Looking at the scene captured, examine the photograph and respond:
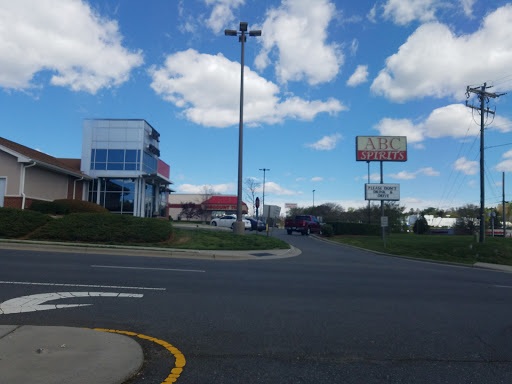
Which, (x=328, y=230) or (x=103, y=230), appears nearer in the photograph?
(x=103, y=230)

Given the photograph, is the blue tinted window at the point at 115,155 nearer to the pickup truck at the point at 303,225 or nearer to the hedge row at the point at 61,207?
the hedge row at the point at 61,207

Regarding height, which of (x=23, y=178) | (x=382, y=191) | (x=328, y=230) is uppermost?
(x=382, y=191)

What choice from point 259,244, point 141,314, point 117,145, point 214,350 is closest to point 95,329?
point 141,314

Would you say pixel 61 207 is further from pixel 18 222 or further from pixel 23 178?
pixel 18 222

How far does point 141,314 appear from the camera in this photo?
6367 millimetres

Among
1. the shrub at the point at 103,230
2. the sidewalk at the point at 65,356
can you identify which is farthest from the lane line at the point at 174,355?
the shrub at the point at 103,230

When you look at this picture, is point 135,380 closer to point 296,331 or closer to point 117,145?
point 296,331

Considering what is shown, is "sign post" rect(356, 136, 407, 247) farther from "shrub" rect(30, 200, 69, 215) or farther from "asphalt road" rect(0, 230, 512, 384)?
"asphalt road" rect(0, 230, 512, 384)

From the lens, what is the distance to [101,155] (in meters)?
37.0

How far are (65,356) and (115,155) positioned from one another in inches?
1367

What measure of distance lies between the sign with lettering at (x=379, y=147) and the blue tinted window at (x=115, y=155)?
2089cm

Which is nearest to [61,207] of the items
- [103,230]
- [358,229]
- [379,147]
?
[103,230]

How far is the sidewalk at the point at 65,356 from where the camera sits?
380 cm

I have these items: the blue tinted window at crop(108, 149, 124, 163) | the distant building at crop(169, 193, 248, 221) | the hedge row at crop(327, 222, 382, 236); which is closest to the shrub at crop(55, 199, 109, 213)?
the blue tinted window at crop(108, 149, 124, 163)
